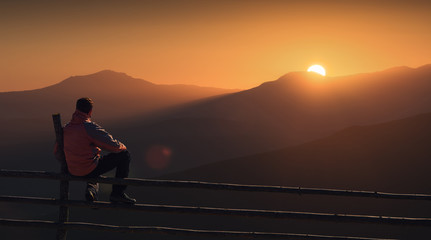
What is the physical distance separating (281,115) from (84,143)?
108 m

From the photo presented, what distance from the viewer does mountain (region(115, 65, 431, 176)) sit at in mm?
78438

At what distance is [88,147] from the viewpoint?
577 cm

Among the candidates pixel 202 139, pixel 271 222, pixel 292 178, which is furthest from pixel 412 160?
pixel 202 139

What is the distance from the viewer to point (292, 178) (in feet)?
104

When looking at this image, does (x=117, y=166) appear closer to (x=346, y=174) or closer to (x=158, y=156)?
(x=346, y=174)

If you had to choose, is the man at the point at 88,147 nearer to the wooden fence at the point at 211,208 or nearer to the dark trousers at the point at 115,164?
the dark trousers at the point at 115,164

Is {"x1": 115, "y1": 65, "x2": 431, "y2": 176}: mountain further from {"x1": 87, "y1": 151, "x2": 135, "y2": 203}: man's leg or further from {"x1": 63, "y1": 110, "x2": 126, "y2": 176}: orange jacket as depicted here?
{"x1": 63, "y1": 110, "x2": 126, "y2": 176}: orange jacket

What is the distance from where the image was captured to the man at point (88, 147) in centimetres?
565

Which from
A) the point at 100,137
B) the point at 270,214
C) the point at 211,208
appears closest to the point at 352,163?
the point at 270,214

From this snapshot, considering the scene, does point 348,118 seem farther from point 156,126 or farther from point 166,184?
point 166,184

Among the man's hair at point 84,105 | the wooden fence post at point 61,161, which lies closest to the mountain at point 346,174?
the wooden fence post at point 61,161

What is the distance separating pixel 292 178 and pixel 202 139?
188 feet

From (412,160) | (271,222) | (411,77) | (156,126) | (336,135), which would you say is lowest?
(271,222)

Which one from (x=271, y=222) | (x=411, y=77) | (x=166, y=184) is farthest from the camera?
(x=411, y=77)
